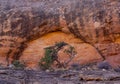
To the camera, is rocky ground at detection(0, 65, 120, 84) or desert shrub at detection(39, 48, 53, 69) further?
desert shrub at detection(39, 48, 53, 69)

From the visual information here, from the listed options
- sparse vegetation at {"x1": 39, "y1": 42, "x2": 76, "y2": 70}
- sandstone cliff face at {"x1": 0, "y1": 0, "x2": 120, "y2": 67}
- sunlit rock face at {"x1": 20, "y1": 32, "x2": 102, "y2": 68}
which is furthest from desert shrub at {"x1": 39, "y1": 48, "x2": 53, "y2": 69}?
sandstone cliff face at {"x1": 0, "y1": 0, "x2": 120, "y2": 67}

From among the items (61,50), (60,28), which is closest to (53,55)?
(61,50)

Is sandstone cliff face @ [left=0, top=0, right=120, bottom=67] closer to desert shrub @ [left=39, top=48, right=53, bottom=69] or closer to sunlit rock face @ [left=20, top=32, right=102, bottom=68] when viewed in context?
sunlit rock face @ [left=20, top=32, right=102, bottom=68]

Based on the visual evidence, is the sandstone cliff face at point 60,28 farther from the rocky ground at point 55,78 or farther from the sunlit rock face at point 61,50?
the rocky ground at point 55,78

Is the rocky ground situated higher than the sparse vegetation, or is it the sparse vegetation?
the rocky ground

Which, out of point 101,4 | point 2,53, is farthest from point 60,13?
point 2,53

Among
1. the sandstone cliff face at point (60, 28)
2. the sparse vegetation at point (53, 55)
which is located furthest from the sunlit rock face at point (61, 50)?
the sparse vegetation at point (53, 55)

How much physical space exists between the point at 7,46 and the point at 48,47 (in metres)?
2.94

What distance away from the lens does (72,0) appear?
→ 2492 cm

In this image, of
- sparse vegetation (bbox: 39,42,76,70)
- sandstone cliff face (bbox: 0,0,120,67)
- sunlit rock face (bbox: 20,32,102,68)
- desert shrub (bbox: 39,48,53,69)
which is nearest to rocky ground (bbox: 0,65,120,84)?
sparse vegetation (bbox: 39,42,76,70)

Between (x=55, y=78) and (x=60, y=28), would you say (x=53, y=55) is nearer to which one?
(x=60, y=28)

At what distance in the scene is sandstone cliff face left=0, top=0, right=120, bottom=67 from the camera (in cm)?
2401

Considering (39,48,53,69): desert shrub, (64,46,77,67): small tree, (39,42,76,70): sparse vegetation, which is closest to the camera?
(39,48,53,69): desert shrub

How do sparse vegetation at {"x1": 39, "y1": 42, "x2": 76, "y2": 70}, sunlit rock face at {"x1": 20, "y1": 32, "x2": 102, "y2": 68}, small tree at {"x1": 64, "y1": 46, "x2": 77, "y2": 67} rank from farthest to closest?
sunlit rock face at {"x1": 20, "y1": 32, "x2": 102, "y2": 68}
small tree at {"x1": 64, "y1": 46, "x2": 77, "y2": 67}
sparse vegetation at {"x1": 39, "y1": 42, "x2": 76, "y2": 70}
